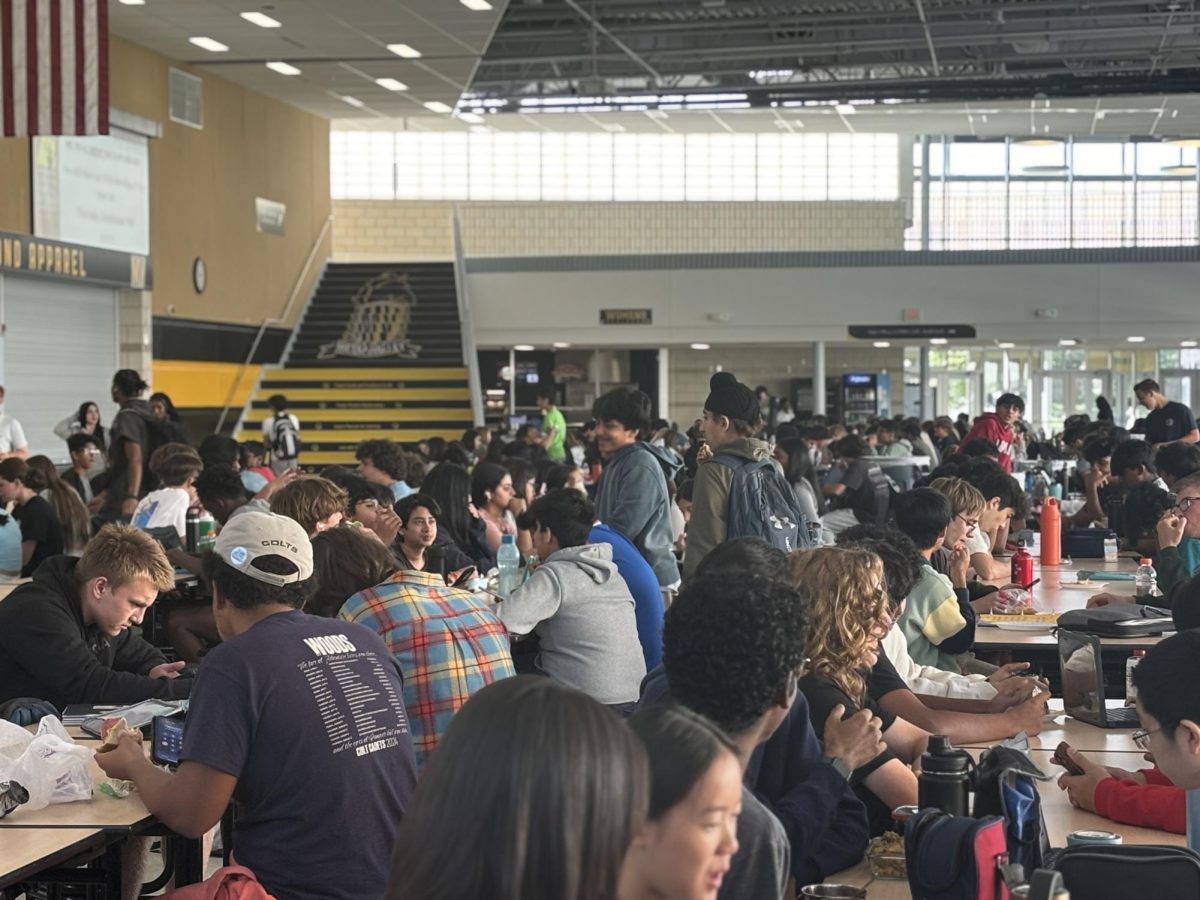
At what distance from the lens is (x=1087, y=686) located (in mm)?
4930

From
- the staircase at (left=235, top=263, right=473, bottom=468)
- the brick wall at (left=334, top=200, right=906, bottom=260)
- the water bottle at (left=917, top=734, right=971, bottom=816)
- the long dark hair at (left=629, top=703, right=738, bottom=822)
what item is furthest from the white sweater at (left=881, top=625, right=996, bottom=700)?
the brick wall at (left=334, top=200, right=906, bottom=260)

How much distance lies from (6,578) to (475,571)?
113 inches

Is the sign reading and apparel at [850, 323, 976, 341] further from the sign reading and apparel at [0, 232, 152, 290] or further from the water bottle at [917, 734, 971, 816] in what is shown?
the water bottle at [917, 734, 971, 816]

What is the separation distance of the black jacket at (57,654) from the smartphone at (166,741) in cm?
101

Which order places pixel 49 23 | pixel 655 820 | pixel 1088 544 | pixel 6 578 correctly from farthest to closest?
pixel 49 23 → pixel 1088 544 → pixel 6 578 → pixel 655 820

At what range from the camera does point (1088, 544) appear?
32.6 feet

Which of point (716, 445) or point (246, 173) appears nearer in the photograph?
point (716, 445)

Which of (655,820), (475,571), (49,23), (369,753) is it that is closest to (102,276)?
(49,23)

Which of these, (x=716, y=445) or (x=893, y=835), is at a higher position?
(x=716, y=445)

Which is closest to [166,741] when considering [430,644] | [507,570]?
[430,644]

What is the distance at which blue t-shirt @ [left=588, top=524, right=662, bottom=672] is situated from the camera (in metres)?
6.32

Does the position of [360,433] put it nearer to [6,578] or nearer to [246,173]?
[246,173]

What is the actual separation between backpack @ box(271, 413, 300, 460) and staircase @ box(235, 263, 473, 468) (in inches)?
106

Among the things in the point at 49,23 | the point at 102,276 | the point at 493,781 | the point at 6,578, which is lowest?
the point at 6,578
